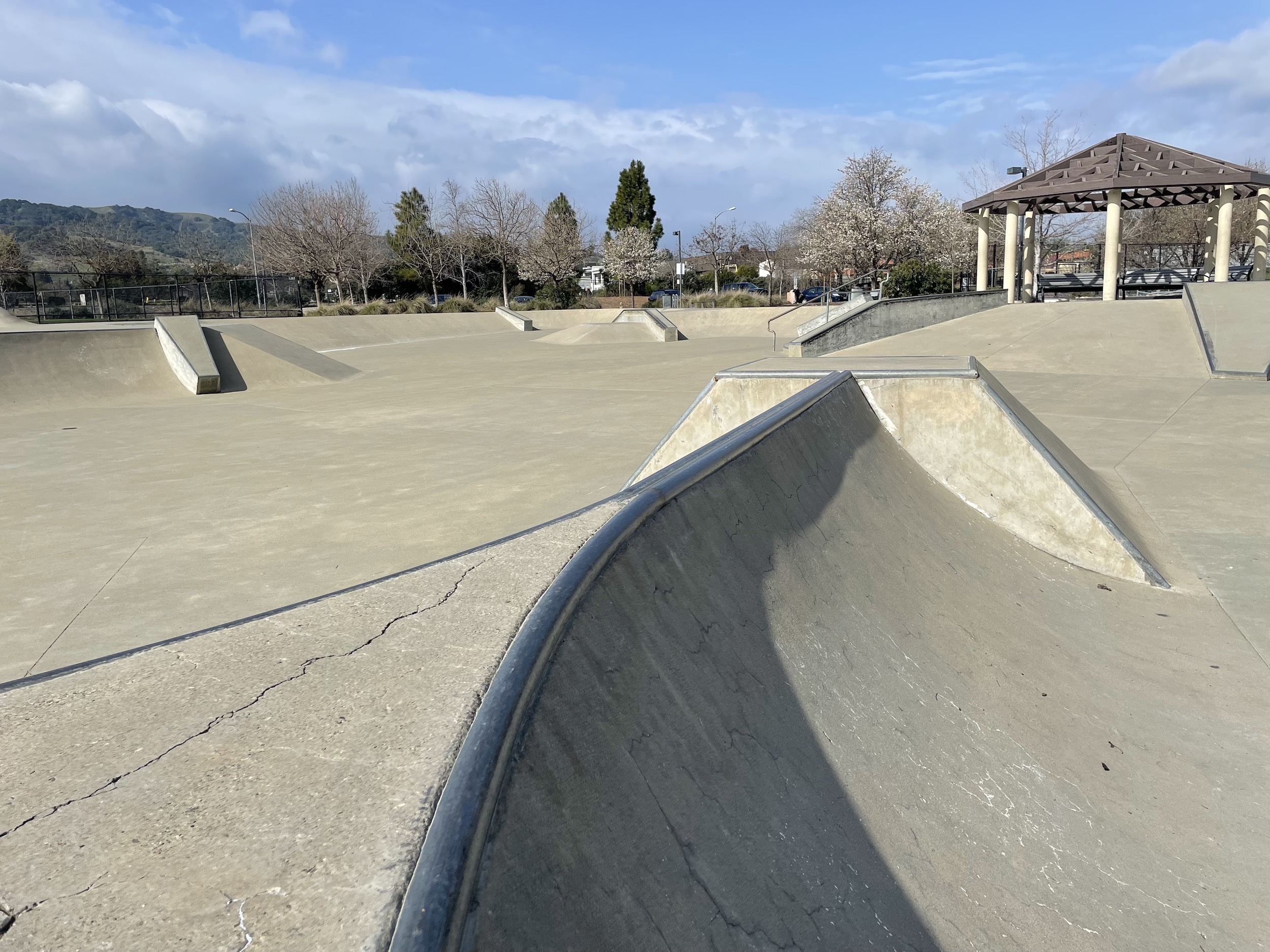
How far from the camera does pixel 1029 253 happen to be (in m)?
28.3

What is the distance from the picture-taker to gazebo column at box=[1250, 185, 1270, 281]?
24.3m

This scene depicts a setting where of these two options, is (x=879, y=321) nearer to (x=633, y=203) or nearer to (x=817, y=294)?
(x=817, y=294)

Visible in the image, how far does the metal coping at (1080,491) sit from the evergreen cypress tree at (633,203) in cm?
5858

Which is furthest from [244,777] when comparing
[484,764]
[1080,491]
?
[1080,491]

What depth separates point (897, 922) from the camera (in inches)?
75.4

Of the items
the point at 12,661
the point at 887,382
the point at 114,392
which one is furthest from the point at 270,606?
the point at 114,392

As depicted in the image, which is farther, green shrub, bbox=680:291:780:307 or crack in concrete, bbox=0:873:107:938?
green shrub, bbox=680:291:780:307

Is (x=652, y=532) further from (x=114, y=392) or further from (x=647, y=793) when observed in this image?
(x=114, y=392)

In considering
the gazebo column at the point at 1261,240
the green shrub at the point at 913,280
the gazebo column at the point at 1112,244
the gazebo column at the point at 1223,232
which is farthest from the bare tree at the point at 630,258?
the gazebo column at the point at 1261,240

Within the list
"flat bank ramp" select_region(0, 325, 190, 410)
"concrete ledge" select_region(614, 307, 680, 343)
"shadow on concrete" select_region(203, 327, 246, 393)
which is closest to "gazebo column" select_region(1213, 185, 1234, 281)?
"concrete ledge" select_region(614, 307, 680, 343)

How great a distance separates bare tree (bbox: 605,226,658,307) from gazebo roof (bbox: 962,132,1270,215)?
3197 cm

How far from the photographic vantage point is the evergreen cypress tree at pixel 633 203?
201ft

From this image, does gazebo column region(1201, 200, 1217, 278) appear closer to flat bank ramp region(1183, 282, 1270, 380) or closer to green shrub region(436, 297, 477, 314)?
flat bank ramp region(1183, 282, 1270, 380)

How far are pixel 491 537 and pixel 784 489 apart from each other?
234 cm
